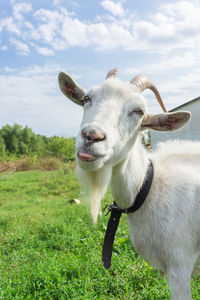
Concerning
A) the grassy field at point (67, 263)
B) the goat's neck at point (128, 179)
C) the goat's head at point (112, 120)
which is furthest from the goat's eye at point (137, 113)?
the grassy field at point (67, 263)

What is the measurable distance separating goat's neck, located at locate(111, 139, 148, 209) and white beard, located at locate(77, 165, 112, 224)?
0.44ft

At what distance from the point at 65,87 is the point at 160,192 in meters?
1.19

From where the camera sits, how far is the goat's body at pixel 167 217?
6.33 feet

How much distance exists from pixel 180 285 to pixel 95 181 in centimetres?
94

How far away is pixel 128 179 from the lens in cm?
204

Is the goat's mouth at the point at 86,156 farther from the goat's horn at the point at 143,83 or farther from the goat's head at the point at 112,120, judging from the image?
the goat's horn at the point at 143,83

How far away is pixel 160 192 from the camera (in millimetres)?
2119

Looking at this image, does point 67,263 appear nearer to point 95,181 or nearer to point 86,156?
point 95,181

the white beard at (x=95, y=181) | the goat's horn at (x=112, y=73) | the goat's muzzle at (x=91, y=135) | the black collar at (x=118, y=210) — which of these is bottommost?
the black collar at (x=118, y=210)

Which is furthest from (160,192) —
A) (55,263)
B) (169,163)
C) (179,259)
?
(55,263)

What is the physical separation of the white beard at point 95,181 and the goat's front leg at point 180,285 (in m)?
0.75

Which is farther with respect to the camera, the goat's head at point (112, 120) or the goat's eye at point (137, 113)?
the goat's eye at point (137, 113)

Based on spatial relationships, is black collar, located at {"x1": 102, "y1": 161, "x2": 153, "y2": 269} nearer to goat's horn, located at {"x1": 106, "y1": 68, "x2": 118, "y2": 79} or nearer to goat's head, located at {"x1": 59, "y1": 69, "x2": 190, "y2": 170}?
goat's head, located at {"x1": 59, "y1": 69, "x2": 190, "y2": 170}

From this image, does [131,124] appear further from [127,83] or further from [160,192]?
[160,192]
